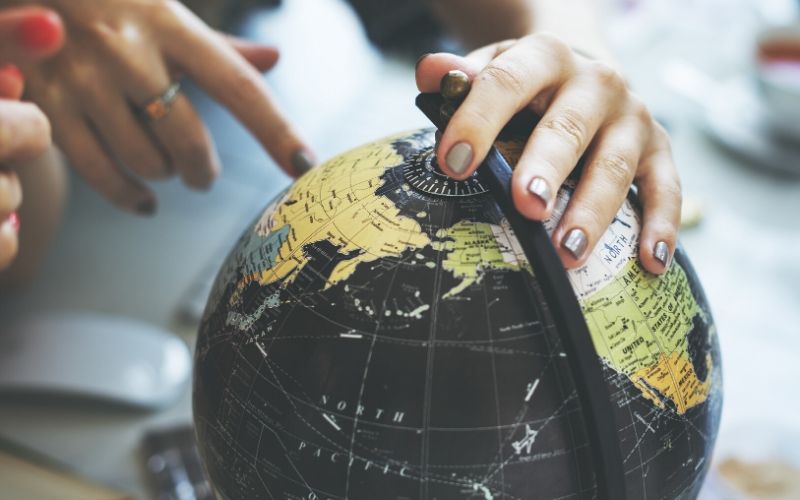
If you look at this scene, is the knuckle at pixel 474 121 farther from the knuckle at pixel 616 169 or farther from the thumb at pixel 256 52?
the thumb at pixel 256 52

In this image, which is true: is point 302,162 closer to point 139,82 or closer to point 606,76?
point 139,82

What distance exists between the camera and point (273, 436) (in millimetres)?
518

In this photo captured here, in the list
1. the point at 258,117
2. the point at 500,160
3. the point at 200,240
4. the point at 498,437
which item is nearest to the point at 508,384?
the point at 498,437

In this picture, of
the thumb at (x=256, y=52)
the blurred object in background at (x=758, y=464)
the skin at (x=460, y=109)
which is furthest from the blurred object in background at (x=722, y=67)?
the thumb at (x=256, y=52)

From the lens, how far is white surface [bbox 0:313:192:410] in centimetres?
100

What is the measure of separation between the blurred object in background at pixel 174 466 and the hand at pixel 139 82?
0.33 meters

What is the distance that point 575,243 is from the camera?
493 millimetres

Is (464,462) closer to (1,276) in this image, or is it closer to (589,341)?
(589,341)

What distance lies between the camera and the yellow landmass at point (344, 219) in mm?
516

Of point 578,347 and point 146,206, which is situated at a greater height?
point 578,347

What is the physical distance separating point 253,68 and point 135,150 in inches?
6.3

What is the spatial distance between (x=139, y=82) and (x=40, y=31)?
0.12 meters

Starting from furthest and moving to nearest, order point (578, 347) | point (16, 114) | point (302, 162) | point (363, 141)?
1. point (363, 141)
2. point (302, 162)
3. point (16, 114)
4. point (578, 347)

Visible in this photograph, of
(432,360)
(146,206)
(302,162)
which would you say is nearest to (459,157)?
(432,360)
